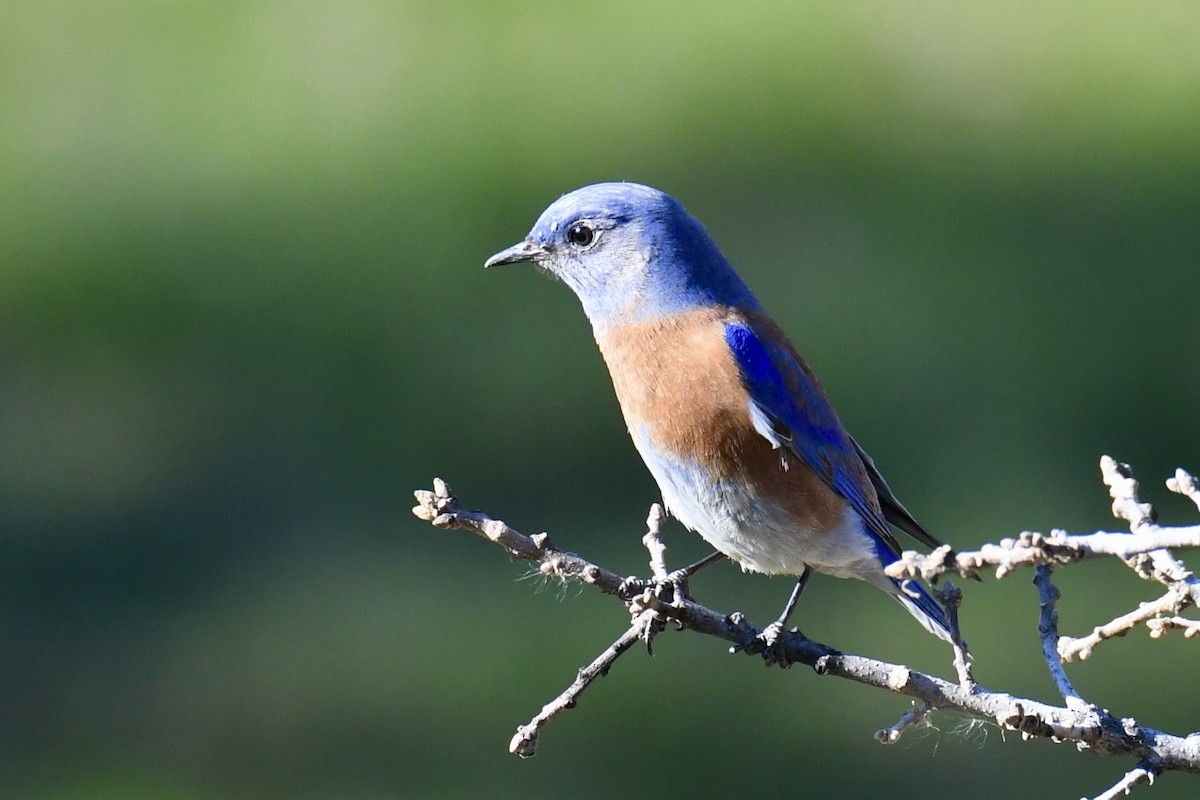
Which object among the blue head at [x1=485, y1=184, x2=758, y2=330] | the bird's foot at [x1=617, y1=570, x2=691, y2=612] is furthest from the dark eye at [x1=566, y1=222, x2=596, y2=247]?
the bird's foot at [x1=617, y1=570, x2=691, y2=612]

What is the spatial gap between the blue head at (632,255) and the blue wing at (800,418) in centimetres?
20

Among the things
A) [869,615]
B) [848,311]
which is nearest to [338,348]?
[848,311]

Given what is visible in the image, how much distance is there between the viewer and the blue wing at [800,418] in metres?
4.45

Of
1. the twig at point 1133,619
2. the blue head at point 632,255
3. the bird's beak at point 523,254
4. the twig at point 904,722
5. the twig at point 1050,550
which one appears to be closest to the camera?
the twig at point 1050,550

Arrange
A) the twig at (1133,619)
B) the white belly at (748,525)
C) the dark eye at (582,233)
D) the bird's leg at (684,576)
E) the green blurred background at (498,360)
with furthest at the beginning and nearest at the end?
1. the green blurred background at (498,360)
2. the dark eye at (582,233)
3. the white belly at (748,525)
4. the bird's leg at (684,576)
5. the twig at (1133,619)

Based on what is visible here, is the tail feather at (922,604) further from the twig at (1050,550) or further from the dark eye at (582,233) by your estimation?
the twig at (1050,550)

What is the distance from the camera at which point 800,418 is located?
14.9 ft

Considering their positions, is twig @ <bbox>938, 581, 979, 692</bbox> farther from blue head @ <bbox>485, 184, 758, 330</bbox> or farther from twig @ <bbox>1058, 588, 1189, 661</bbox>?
blue head @ <bbox>485, 184, 758, 330</bbox>

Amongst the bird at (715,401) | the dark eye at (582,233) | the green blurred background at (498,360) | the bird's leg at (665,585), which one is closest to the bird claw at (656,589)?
the bird's leg at (665,585)

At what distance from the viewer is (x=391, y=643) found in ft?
24.6

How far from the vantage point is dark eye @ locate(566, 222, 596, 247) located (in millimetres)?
4738

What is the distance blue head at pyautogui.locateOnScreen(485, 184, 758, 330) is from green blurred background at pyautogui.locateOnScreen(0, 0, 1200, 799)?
267cm

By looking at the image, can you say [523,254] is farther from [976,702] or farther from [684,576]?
[976,702]

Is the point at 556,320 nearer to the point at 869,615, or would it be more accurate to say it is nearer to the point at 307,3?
the point at 869,615
